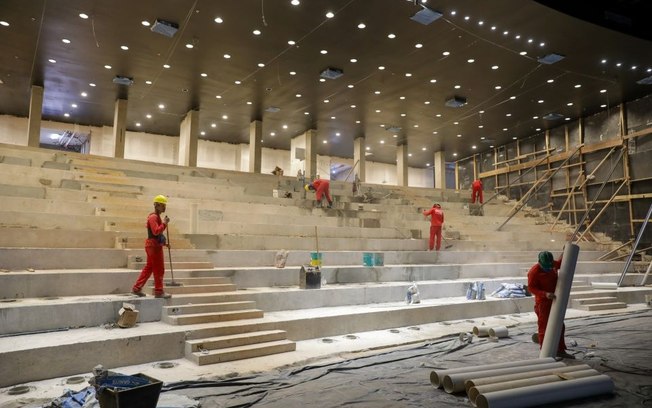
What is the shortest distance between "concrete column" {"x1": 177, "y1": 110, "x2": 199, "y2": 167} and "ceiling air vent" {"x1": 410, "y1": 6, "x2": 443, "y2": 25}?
34.8 ft

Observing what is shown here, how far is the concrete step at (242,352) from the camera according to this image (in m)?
4.79

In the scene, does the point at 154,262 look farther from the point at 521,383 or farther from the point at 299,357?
the point at 521,383

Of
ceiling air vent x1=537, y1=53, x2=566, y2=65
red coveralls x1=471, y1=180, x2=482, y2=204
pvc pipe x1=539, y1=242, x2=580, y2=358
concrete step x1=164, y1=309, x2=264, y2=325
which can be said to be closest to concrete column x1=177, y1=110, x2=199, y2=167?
red coveralls x1=471, y1=180, x2=482, y2=204

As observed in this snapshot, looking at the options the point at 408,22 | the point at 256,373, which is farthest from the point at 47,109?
the point at 256,373

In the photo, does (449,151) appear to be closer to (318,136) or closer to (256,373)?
(318,136)

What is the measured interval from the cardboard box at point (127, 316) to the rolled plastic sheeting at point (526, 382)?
3884 mm

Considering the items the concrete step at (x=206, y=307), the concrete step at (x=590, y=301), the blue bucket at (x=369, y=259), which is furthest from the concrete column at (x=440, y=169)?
the concrete step at (x=206, y=307)

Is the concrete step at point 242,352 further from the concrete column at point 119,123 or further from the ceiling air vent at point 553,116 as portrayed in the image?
the ceiling air vent at point 553,116

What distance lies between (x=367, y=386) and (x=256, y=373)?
47.0 inches

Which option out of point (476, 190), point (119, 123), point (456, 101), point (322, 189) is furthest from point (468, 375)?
point (119, 123)

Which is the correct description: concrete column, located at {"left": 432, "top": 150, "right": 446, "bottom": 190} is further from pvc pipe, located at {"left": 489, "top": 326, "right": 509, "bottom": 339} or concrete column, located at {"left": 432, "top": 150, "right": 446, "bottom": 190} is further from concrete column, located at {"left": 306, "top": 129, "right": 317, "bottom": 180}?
pvc pipe, located at {"left": 489, "top": 326, "right": 509, "bottom": 339}

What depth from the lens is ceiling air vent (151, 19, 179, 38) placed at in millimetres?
10234

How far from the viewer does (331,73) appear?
13.2 m

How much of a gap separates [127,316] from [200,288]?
1278 mm
